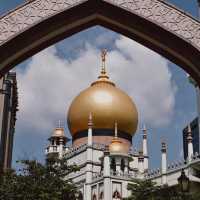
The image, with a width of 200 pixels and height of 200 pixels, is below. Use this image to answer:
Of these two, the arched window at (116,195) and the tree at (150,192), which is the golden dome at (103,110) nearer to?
the arched window at (116,195)

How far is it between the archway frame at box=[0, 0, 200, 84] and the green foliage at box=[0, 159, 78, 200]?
31.2 ft

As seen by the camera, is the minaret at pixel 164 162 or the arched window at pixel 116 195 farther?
the arched window at pixel 116 195

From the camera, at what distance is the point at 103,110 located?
1681 inches

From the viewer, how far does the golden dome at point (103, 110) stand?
139 ft

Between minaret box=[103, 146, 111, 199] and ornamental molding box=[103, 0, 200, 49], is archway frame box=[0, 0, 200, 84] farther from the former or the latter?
minaret box=[103, 146, 111, 199]

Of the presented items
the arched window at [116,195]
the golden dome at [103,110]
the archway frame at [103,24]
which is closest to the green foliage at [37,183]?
the archway frame at [103,24]

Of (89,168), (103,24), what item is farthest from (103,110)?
(103,24)

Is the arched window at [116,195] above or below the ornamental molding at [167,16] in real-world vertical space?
above

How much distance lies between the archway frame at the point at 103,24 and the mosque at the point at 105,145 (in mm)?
29580

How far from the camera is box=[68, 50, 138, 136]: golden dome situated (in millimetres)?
42219

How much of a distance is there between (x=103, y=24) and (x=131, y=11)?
56 centimetres

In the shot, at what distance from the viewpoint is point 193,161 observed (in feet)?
99.7

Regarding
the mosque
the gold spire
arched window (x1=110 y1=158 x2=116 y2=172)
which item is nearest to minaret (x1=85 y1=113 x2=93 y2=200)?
the mosque

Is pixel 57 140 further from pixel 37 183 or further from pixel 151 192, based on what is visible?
pixel 37 183
